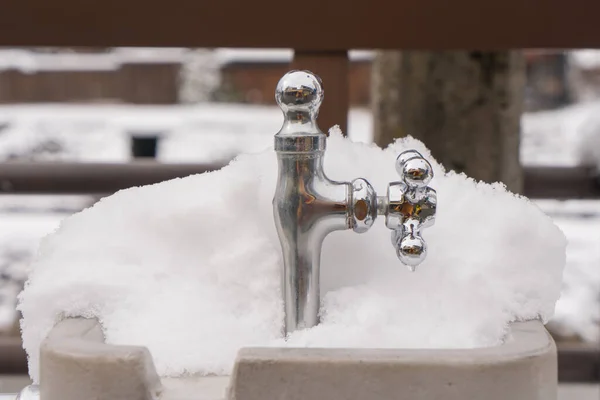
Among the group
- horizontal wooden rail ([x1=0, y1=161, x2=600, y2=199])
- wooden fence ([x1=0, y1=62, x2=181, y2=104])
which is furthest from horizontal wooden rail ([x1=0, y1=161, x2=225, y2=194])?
wooden fence ([x1=0, y1=62, x2=181, y2=104])

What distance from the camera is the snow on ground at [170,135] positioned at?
11.1 ft

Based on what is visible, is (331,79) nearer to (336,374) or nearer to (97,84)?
(336,374)

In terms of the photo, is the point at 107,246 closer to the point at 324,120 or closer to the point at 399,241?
the point at 399,241

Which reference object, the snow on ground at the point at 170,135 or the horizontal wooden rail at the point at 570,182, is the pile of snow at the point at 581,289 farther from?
the horizontal wooden rail at the point at 570,182

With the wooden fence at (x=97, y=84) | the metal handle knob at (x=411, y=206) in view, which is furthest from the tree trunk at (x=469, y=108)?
the wooden fence at (x=97, y=84)

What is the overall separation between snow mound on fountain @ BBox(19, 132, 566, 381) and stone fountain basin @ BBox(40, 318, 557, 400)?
0.08 m

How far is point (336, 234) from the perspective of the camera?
0.68 m

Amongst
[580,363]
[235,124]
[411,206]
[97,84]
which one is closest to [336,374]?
[411,206]

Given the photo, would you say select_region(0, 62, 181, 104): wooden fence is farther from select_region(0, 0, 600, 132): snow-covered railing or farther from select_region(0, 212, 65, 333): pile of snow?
select_region(0, 0, 600, 132): snow-covered railing

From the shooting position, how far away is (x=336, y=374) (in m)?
0.48

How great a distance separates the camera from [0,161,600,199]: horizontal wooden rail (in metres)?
1.68

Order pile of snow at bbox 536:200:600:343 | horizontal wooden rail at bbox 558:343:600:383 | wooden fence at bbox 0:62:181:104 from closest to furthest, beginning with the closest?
horizontal wooden rail at bbox 558:343:600:383
pile of snow at bbox 536:200:600:343
wooden fence at bbox 0:62:181:104

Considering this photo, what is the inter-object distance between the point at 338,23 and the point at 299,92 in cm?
81

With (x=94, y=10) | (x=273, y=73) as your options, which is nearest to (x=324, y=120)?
(x=94, y=10)
